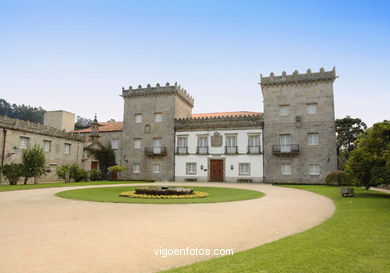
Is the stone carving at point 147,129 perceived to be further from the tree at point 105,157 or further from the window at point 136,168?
the tree at point 105,157

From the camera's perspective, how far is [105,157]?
37844 millimetres

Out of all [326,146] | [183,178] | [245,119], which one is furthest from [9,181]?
[326,146]

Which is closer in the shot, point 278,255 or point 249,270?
point 249,270

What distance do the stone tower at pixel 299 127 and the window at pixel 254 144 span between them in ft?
2.84

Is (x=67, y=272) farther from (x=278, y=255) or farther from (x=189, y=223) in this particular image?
(x=189, y=223)

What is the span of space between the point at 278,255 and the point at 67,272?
338 centimetres

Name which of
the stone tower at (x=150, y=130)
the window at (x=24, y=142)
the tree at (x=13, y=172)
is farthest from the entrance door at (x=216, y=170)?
the window at (x=24, y=142)

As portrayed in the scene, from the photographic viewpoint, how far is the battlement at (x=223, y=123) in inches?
1268

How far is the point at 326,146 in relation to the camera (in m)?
29.1

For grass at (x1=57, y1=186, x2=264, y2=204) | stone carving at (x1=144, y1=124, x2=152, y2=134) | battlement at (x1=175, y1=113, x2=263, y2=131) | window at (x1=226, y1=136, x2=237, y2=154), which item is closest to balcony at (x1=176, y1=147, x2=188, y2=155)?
battlement at (x1=175, y1=113, x2=263, y2=131)

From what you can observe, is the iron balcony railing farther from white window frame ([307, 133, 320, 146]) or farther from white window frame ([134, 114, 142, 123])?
white window frame ([134, 114, 142, 123])

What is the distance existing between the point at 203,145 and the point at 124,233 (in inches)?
1076

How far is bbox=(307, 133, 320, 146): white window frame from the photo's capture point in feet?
97.5

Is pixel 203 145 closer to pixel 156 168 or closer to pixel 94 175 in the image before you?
pixel 156 168
